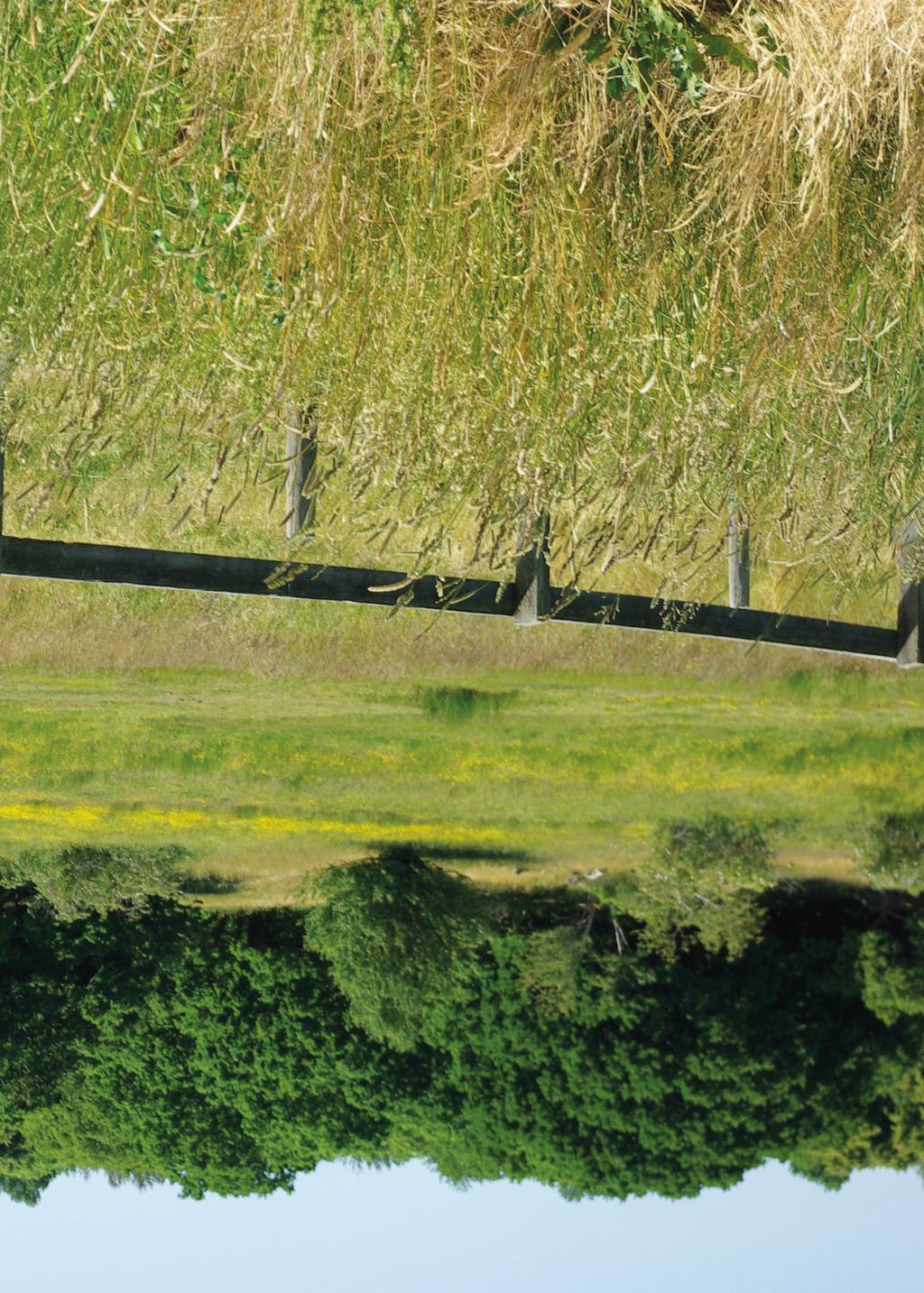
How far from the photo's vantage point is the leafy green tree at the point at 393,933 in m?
8.73

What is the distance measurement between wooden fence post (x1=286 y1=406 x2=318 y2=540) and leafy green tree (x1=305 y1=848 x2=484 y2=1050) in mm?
4982

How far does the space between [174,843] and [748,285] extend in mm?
6830

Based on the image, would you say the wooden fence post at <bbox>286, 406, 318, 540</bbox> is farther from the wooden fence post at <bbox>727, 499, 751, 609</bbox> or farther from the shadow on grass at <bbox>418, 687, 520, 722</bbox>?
the shadow on grass at <bbox>418, 687, 520, 722</bbox>

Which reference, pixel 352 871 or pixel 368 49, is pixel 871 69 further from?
pixel 352 871

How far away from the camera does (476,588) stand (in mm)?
4648

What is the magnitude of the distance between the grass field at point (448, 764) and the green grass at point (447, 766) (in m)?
0.01

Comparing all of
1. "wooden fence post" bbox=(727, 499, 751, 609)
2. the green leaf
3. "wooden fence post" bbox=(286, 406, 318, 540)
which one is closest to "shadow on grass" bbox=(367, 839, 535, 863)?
"wooden fence post" bbox=(727, 499, 751, 609)

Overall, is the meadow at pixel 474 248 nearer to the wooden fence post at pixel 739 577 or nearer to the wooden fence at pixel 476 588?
the wooden fence at pixel 476 588

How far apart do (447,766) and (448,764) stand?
0.02m

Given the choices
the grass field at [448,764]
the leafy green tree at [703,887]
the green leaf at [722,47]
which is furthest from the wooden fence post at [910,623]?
the leafy green tree at [703,887]

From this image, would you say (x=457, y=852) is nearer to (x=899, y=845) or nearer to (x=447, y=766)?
(x=447, y=766)

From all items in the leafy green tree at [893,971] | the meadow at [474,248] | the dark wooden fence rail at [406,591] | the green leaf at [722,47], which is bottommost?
the leafy green tree at [893,971]

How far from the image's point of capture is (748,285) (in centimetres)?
338

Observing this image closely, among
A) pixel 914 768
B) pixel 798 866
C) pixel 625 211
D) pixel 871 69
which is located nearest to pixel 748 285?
pixel 625 211
